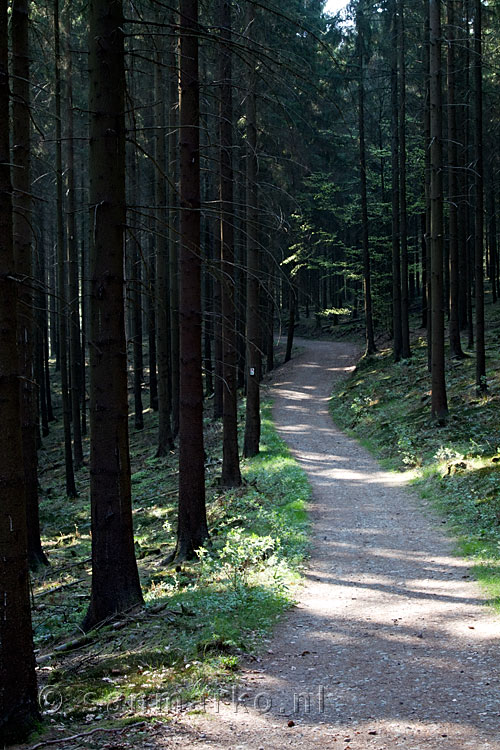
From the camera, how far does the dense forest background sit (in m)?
6.07

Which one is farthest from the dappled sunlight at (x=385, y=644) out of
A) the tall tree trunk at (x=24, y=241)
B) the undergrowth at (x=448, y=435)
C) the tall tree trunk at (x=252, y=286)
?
the tall tree trunk at (x=252, y=286)

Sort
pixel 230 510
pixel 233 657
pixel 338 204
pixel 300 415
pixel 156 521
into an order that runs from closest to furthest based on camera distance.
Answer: pixel 233 657
pixel 230 510
pixel 156 521
pixel 300 415
pixel 338 204

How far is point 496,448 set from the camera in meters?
13.0

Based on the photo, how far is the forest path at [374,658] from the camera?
14.2ft

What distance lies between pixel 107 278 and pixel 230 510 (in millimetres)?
6905

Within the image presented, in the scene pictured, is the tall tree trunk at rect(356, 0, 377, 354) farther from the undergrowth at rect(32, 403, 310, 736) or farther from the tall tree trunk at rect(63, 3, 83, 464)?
the undergrowth at rect(32, 403, 310, 736)

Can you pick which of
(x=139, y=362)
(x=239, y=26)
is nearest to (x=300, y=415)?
(x=139, y=362)

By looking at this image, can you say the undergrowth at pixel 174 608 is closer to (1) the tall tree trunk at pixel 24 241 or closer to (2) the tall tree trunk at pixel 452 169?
(1) the tall tree trunk at pixel 24 241

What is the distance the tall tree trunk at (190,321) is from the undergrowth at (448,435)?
12.9 feet

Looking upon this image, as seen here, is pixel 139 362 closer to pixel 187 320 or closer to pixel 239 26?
pixel 239 26

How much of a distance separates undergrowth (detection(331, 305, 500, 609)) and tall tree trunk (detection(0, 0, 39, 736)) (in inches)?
185

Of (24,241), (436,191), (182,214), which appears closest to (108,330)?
(182,214)

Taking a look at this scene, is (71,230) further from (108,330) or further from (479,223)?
(108,330)

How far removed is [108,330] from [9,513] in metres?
2.48
